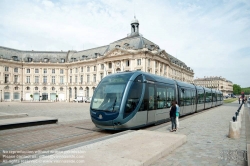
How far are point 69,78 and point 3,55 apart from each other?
2248cm

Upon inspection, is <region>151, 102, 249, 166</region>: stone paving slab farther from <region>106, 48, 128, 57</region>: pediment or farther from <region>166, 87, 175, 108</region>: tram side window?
<region>106, 48, 128, 57</region>: pediment

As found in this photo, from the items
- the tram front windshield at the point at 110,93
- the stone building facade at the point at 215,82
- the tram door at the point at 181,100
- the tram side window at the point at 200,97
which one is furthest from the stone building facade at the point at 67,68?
the stone building facade at the point at 215,82

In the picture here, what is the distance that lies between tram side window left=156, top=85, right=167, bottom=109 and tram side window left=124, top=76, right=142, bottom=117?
2.23m

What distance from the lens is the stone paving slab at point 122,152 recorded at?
4770mm

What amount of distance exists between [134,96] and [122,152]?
4.76 meters

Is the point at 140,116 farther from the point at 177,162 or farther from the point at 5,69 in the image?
the point at 5,69

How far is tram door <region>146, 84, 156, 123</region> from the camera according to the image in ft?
37.1

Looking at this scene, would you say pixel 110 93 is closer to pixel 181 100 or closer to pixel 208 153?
pixel 208 153

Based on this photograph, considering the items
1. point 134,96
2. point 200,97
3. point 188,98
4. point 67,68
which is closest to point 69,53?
point 67,68

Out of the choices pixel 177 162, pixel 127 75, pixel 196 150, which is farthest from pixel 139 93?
pixel 177 162

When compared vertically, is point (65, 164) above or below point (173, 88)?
below

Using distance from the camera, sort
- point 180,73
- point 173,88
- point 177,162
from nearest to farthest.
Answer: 1. point 177,162
2. point 173,88
3. point 180,73

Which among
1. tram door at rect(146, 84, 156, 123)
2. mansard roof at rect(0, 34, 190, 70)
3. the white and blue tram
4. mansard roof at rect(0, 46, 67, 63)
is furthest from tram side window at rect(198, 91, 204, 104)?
mansard roof at rect(0, 46, 67, 63)

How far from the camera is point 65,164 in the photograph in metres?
4.57
